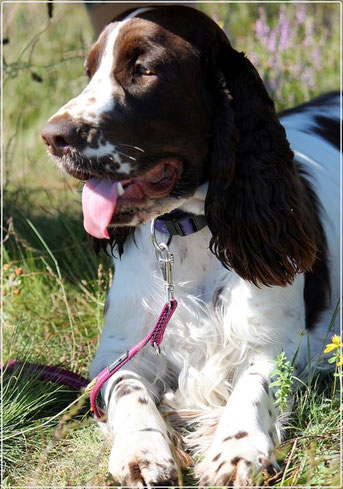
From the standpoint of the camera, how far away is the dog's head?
8.30 ft

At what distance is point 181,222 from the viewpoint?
9.21ft

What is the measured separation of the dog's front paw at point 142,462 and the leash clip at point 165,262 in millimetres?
472

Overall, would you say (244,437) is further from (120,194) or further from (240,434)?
(120,194)

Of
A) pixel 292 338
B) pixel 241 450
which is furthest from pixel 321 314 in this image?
pixel 241 450

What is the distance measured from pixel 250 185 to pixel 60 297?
1.31 meters

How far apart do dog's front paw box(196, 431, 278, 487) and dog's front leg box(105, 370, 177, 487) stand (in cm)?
12

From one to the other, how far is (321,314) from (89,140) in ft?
4.53

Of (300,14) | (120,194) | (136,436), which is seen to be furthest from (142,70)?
(300,14)

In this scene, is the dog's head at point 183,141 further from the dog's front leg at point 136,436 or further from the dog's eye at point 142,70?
the dog's front leg at point 136,436

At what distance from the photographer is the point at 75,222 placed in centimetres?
439

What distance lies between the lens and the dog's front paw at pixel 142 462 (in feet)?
7.89

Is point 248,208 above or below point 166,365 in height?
above

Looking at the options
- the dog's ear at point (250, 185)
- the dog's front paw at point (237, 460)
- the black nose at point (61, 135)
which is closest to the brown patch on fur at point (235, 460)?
the dog's front paw at point (237, 460)

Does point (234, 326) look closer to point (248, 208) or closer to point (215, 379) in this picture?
point (215, 379)
